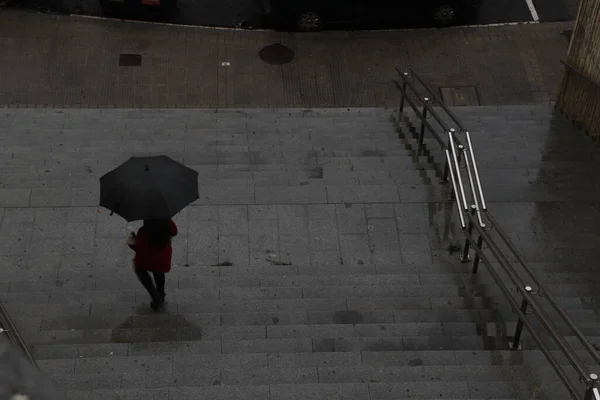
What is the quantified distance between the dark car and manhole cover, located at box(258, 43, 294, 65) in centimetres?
59

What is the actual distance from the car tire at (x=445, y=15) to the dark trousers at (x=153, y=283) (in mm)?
9714

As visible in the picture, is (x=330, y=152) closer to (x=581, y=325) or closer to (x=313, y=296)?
(x=313, y=296)

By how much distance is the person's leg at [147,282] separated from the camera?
23.7ft

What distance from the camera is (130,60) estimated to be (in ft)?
48.1

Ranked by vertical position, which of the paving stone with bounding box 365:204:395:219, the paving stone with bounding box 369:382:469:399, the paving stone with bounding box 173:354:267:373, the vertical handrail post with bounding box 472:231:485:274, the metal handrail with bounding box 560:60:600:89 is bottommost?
the paving stone with bounding box 365:204:395:219

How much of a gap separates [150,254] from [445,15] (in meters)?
10.1

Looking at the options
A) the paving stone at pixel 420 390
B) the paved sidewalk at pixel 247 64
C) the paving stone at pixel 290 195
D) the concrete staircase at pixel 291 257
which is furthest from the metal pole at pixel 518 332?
the paved sidewalk at pixel 247 64

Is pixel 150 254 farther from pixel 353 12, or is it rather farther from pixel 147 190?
pixel 353 12

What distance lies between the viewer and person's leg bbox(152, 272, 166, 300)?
7270mm

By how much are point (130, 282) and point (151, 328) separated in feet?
2.78

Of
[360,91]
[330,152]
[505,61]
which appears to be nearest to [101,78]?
[360,91]

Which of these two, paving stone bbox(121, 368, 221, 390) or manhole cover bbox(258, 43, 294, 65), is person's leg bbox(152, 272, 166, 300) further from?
manhole cover bbox(258, 43, 294, 65)

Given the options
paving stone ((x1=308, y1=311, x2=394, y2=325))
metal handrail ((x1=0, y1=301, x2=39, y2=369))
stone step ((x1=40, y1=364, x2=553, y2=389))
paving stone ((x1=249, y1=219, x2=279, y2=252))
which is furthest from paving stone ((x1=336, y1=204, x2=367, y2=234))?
metal handrail ((x1=0, y1=301, x2=39, y2=369))

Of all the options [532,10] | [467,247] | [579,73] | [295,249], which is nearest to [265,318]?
[295,249]
